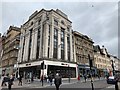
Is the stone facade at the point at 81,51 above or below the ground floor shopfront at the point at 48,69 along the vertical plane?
above

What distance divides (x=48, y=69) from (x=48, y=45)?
557 cm

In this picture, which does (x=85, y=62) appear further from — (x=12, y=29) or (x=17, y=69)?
(x=12, y=29)

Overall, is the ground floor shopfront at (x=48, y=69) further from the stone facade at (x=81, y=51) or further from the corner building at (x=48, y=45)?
the stone facade at (x=81, y=51)

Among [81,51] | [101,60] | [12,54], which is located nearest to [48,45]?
[81,51]

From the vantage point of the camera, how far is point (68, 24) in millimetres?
45312

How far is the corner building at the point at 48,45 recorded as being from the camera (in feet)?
119

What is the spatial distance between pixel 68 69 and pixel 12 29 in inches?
1133

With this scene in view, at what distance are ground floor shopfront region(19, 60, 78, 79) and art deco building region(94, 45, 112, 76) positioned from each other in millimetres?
19054

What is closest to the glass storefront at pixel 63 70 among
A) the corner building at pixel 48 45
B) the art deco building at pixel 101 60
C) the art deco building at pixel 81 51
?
the corner building at pixel 48 45

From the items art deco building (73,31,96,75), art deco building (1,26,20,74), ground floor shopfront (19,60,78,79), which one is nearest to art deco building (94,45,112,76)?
art deco building (73,31,96,75)

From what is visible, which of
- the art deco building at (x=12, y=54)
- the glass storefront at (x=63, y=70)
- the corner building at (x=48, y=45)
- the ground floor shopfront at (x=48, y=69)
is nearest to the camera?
the ground floor shopfront at (x=48, y=69)

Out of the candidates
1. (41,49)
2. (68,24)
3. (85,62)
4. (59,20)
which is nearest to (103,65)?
(85,62)

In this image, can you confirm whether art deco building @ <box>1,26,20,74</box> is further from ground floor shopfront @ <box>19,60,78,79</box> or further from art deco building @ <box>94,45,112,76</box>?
art deco building @ <box>94,45,112,76</box>

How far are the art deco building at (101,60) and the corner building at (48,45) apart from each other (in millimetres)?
Result: 18936
